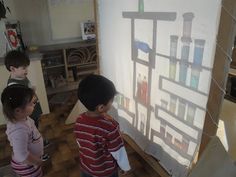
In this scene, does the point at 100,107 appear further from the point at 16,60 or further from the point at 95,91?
the point at 16,60

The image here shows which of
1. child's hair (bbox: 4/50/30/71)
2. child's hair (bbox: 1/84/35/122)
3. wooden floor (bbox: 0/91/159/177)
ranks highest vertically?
child's hair (bbox: 4/50/30/71)

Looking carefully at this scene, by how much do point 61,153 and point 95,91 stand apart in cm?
124

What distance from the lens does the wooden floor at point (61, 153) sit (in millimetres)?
1809

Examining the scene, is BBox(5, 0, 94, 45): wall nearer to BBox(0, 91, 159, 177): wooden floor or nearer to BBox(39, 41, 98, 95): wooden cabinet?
BBox(39, 41, 98, 95): wooden cabinet

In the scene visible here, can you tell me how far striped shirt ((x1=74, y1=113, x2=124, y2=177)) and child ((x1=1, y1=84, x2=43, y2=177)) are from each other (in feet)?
0.95

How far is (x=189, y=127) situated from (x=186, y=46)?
475 millimetres

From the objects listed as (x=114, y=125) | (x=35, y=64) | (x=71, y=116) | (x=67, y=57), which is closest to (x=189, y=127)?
(x=114, y=125)

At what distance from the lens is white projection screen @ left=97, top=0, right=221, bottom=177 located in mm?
1165

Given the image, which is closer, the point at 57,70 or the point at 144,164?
the point at 144,164

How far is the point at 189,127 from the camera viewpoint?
52.6 inches

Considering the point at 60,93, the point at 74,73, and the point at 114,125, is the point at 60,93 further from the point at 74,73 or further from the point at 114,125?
the point at 114,125

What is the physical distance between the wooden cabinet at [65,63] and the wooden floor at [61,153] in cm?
73

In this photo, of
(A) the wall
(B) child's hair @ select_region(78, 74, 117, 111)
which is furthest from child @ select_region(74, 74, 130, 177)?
(A) the wall

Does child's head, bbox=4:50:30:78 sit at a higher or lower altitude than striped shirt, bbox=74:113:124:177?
higher
